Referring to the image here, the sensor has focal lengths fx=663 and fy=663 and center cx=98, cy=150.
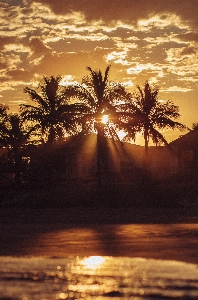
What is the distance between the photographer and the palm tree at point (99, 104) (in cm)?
3916

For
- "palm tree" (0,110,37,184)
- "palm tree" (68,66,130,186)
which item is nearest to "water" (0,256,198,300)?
"palm tree" (68,66,130,186)

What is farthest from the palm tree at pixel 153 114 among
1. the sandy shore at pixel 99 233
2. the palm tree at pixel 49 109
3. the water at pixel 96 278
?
the water at pixel 96 278

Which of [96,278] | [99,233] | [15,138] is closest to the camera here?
[96,278]

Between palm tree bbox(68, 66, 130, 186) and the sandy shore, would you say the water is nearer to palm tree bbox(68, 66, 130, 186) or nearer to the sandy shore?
the sandy shore

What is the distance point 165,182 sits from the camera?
1682 inches

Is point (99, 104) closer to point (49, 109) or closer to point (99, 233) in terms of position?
point (49, 109)

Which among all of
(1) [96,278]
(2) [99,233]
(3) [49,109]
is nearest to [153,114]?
(3) [49,109]

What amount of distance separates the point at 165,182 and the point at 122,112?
5776 mm

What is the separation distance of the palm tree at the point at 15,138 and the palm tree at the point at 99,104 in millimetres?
8809

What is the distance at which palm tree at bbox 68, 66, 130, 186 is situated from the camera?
39.2 meters

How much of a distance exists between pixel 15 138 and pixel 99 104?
33.1ft

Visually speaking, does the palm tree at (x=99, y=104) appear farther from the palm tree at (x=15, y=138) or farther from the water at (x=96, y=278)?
the water at (x=96, y=278)

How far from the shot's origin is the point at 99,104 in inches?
1544

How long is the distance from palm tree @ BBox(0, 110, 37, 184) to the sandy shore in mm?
12171
